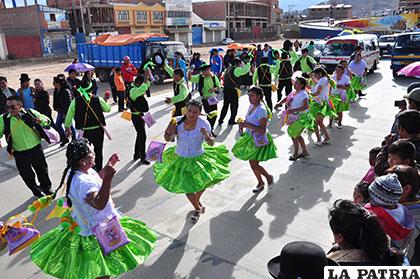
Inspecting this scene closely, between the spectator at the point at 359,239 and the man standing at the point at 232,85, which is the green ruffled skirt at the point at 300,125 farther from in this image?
the spectator at the point at 359,239

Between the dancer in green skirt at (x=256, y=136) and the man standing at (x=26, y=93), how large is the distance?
5677mm

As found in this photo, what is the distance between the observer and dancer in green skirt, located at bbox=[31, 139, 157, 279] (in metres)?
3.09

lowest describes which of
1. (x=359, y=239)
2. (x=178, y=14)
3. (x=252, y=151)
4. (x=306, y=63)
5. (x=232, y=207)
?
(x=232, y=207)

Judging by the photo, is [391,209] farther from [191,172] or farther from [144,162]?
[144,162]

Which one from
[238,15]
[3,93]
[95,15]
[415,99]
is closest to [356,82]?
[415,99]

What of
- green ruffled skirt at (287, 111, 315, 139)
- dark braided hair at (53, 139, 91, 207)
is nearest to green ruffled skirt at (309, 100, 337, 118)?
green ruffled skirt at (287, 111, 315, 139)

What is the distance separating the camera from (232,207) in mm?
5648

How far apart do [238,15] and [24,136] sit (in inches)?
2796

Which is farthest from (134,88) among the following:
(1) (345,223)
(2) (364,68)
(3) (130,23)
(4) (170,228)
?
(3) (130,23)

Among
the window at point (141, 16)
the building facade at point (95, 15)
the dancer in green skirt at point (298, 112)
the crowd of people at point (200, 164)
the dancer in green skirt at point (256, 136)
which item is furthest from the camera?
the window at point (141, 16)

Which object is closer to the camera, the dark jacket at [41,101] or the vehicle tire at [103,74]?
the dark jacket at [41,101]

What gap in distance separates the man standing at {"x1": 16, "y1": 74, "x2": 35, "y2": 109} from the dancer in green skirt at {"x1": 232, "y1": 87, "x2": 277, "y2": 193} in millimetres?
5677

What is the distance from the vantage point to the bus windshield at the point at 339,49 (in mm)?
17180

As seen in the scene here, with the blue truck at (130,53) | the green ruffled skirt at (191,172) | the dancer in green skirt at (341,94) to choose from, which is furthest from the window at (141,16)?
the green ruffled skirt at (191,172)
